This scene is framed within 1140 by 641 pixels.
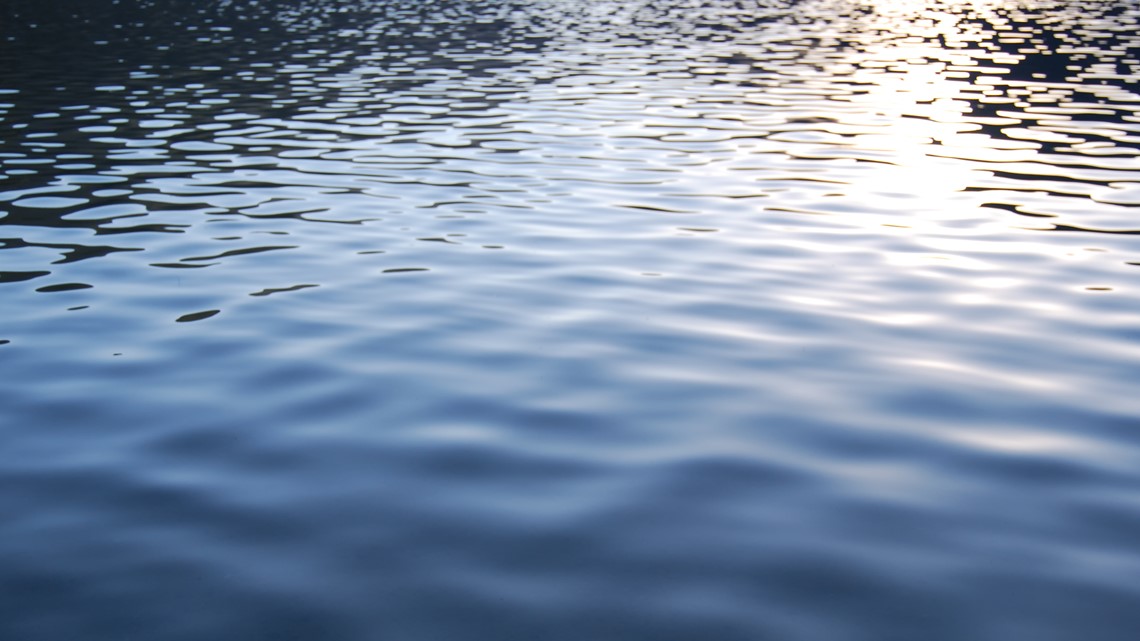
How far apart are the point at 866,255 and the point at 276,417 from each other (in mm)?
5519

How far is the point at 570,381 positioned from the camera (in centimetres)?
702

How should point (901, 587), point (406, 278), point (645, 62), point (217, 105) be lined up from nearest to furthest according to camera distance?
point (901, 587), point (406, 278), point (217, 105), point (645, 62)

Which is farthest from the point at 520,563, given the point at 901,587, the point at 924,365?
the point at 924,365

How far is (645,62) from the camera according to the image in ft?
88.0

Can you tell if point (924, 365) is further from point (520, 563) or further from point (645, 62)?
point (645, 62)

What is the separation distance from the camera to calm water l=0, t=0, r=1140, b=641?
451 cm

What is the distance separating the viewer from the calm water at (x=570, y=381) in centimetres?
451

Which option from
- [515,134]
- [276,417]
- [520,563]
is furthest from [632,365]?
[515,134]

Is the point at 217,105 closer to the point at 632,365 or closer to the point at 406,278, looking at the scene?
the point at 406,278

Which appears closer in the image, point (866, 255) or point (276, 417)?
point (276, 417)

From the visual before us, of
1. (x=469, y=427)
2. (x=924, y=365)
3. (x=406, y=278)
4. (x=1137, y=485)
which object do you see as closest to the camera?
(x=1137, y=485)

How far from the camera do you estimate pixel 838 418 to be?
6.38 meters

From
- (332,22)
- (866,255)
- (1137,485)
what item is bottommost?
(332,22)

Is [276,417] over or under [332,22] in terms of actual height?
over
